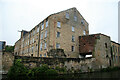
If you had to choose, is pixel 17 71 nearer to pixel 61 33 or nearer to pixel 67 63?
pixel 67 63

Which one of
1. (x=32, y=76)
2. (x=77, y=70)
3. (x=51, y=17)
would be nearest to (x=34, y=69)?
(x=32, y=76)

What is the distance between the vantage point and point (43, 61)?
14930mm

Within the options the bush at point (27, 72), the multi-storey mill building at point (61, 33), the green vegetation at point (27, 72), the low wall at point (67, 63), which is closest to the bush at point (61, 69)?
the low wall at point (67, 63)

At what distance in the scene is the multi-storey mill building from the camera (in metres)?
21.5

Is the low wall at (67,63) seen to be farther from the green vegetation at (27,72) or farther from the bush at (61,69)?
the green vegetation at (27,72)

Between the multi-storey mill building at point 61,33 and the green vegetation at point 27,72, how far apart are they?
22.7 ft

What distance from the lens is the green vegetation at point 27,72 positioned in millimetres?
11505

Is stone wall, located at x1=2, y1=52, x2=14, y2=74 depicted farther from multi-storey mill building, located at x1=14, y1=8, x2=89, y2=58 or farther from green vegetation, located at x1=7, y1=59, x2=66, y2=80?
multi-storey mill building, located at x1=14, y1=8, x2=89, y2=58

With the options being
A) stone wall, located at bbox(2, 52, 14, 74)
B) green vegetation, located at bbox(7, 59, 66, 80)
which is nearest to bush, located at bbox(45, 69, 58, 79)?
green vegetation, located at bbox(7, 59, 66, 80)

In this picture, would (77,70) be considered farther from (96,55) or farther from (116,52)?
(116,52)

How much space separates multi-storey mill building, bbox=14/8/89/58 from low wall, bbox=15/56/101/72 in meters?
4.87

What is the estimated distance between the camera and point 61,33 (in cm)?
2288

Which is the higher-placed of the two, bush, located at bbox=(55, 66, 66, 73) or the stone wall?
the stone wall

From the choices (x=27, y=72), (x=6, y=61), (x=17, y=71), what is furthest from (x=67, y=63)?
(x=6, y=61)
